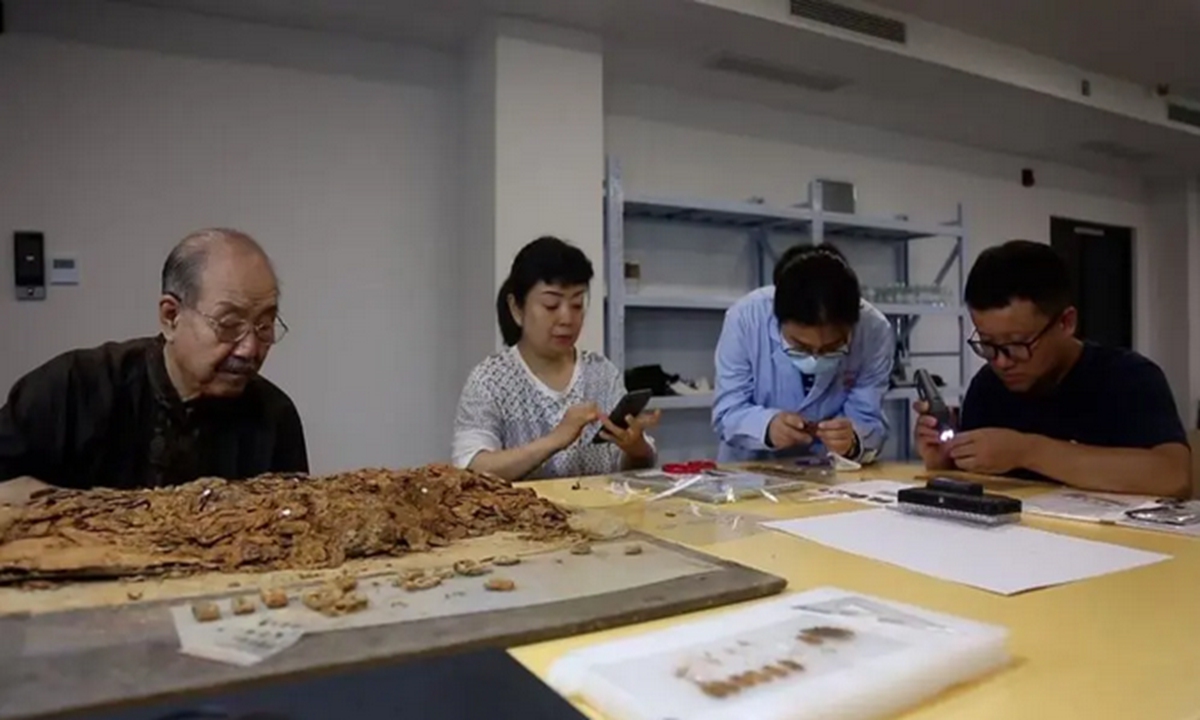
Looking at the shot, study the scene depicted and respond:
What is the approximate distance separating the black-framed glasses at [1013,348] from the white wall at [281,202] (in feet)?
6.39

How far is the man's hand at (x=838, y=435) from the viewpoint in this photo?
159cm

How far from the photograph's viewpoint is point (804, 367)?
1.81m

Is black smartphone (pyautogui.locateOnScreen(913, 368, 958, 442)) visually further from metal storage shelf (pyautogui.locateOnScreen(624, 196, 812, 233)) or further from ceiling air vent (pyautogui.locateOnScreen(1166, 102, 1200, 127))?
ceiling air vent (pyautogui.locateOnScreen(1166, 102, 1200, 127))

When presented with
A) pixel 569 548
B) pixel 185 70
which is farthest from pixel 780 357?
pixel 185 70

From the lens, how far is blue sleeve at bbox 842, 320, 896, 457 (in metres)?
1.84

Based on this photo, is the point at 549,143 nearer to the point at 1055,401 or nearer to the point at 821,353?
the point at 821,353

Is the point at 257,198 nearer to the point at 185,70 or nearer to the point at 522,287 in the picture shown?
the point at 185,70

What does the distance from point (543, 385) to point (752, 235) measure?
2.13 metres

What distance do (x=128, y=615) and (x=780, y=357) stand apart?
151cm

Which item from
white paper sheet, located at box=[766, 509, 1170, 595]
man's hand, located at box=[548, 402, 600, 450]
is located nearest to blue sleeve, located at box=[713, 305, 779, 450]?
man's hand, located at box=[548, 402, 600, 450]

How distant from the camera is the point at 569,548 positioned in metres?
0.86

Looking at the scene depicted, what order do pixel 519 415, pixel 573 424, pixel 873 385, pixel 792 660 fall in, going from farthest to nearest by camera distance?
pixel 873 385 < pixel 519 415 < pixel 573 424 < pixel 792 660

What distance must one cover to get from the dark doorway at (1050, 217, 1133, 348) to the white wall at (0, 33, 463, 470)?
13.0ft

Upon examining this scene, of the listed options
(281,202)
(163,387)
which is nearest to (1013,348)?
(163,387)
